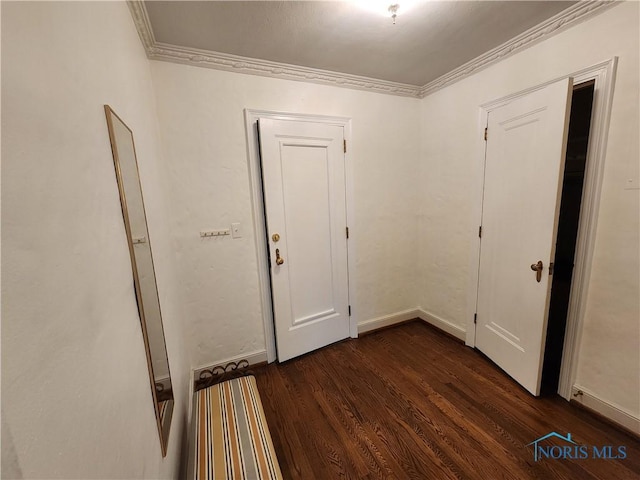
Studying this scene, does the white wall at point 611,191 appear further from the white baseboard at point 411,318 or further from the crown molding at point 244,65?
the white baseboard at point 411,318

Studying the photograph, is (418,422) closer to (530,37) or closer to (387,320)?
(387,320)

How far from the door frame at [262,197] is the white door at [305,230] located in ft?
0.18

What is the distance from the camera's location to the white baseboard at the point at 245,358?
2037 mm

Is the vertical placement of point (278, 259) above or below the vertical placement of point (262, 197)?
below

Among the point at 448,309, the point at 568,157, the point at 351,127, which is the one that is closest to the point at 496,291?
the point at 448,309

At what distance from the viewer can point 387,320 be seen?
276cm

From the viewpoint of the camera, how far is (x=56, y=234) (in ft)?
1.38

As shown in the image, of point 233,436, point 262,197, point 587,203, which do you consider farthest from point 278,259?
point 587,203

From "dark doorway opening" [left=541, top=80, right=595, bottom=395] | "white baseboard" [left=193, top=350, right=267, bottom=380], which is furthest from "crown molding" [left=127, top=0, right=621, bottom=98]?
"white baseboard" [left=193, top=350, right=267, bottom=380]

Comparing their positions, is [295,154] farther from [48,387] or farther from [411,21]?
[48,387]

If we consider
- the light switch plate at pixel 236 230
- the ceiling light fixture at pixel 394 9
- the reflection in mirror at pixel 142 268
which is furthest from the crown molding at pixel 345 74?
the light switch plate at pixel 236 230

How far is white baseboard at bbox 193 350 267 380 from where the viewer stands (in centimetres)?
204

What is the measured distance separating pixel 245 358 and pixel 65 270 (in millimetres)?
1988

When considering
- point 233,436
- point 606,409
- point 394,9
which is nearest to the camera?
point 233,436
